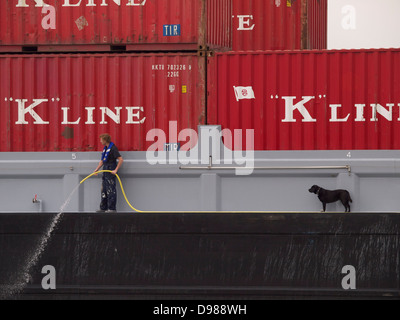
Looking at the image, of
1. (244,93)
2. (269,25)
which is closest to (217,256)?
(244,93)

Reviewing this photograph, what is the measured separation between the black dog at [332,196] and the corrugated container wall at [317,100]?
2.40 feet

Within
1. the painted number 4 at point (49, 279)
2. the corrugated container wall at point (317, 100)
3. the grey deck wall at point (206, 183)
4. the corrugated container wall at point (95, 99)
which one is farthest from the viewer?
the corrugated container wall at point (95, 99)

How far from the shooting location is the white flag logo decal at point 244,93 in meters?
7.90

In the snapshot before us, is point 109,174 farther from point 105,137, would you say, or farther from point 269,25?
point 269,25

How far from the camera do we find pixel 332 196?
730 centimetres

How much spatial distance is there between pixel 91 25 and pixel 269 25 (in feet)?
10.5

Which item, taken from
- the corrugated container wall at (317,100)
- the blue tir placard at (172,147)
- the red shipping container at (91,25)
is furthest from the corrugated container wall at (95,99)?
the corrugated container wall at (317,100)

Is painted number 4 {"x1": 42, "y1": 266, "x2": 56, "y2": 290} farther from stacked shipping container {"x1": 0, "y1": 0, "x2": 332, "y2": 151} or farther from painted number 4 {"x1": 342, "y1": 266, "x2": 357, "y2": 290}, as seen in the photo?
painted number 4 {"x1": 342, "y1": 266, "x2": 357, "y2": 290}

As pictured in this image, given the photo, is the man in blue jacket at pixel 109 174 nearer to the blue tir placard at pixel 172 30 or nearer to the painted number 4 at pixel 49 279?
the painted number 4 at pixel 49 279

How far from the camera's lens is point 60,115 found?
8039 mm

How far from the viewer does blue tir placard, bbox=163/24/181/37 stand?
8.18 m

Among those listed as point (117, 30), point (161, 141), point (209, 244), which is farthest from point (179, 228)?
point (117, 30)

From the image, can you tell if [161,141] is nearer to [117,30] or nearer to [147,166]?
[147,166]

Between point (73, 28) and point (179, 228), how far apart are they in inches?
143
